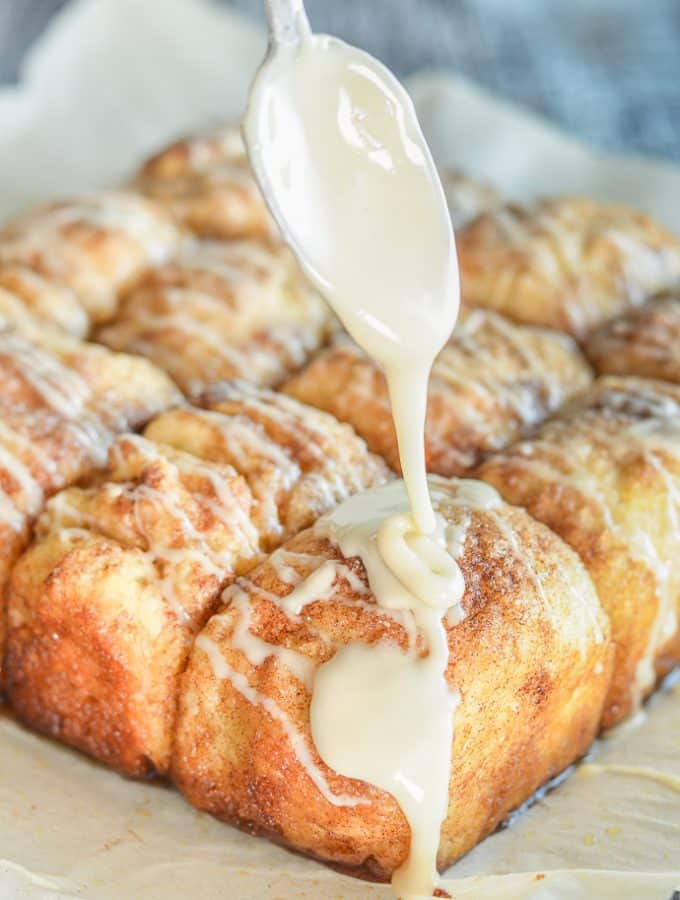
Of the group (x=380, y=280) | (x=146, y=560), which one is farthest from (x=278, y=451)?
(x=380, y=280)

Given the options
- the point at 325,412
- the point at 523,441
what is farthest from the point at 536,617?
the point at 325,412

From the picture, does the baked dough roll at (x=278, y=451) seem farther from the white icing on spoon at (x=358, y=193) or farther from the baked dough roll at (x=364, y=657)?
the white icing on spoon at (x=358, y=193)

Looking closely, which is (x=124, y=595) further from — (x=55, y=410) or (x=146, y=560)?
(x=55, y=410)

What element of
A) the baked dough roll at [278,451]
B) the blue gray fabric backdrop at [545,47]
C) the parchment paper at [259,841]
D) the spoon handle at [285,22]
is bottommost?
the blue gray fabric backdrop at [545,47]

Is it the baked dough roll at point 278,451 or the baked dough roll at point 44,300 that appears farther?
the baked dough roll at point 44,300

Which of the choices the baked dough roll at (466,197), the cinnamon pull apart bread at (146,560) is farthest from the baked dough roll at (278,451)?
the baked dough roll at (466,197)

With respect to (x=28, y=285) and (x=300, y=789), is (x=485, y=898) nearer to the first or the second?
(x=300, y=789)
